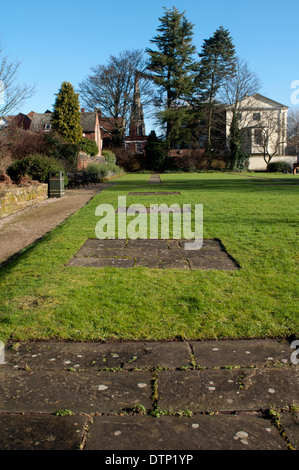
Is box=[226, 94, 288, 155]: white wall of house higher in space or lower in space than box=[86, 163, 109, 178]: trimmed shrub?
higher

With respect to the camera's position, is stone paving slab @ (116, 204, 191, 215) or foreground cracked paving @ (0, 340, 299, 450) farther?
stone paving slab @ (116, 204, 191, 215)

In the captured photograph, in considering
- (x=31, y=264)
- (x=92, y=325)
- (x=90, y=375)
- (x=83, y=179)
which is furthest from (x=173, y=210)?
(x=83, y=179)

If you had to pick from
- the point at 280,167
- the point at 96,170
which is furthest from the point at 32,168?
the point at 280,167

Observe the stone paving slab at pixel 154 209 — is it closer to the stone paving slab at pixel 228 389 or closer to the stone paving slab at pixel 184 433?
the stone paving slab at pixel 228 389

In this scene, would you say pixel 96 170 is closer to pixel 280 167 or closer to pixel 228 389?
pixel 228 389

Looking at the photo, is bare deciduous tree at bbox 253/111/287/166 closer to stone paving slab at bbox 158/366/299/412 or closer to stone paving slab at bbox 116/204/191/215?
stone paving slab at bbox 116/204/191/215

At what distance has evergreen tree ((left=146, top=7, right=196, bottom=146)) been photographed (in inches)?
1903

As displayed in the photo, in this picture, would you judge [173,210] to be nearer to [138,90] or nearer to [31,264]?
[31,264]

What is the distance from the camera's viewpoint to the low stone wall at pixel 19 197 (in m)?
10.4

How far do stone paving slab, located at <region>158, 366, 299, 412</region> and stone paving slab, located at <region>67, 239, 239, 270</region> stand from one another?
2.42 m

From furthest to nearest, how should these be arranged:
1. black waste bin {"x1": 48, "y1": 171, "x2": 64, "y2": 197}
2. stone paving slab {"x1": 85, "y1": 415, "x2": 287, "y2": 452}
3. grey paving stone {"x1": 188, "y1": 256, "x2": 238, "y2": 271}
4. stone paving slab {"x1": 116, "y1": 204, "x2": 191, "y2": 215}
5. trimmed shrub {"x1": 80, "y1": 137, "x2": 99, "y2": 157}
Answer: trimmed shrub {"x1": 80, "y1": 137, "x2": 99, "y2": 157}
black waste bin {"x1": 48, "y1": 171, "x2": 64, "y2": 197}
stone paving slab {"x1": 116, "y1": 204, "x2": 191, "y2": 215}
grey paving stone {"x1": 188, "y1": 256, "x2": 238, "y2": 271}
stone paving slab {"x1": 85, "y1": 415, "x2": 287, "y2": 452}

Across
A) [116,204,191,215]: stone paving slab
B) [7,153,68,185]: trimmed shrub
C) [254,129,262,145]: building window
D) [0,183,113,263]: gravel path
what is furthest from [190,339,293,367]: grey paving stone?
[254,129,262,145]: building window

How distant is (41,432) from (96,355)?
865mm

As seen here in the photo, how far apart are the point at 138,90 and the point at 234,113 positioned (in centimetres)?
1333
